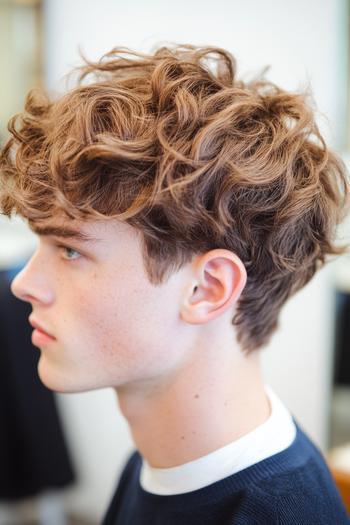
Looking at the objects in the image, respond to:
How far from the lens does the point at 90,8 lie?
195 cm

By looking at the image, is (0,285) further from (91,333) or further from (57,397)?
(91,333)

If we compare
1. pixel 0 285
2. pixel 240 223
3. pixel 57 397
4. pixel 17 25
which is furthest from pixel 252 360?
pixel 17 25

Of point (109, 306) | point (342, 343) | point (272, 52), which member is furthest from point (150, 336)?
point (342, 343)

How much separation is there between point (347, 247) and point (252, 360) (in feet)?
0.86

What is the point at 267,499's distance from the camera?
0.81m

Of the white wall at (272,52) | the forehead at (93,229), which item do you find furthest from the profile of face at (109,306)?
the white wall at (272,52)

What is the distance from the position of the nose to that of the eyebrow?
0.05 meters

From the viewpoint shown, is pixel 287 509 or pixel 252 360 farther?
pixel 252 360

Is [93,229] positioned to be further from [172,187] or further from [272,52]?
[272,52]

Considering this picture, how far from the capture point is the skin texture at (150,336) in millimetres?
861

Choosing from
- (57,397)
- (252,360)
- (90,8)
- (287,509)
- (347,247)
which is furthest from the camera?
(57,397)

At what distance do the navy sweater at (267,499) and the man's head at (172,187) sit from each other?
0.17 metres

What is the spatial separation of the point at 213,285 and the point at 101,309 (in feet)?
0.51

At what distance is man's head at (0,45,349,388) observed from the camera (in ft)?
2.70
